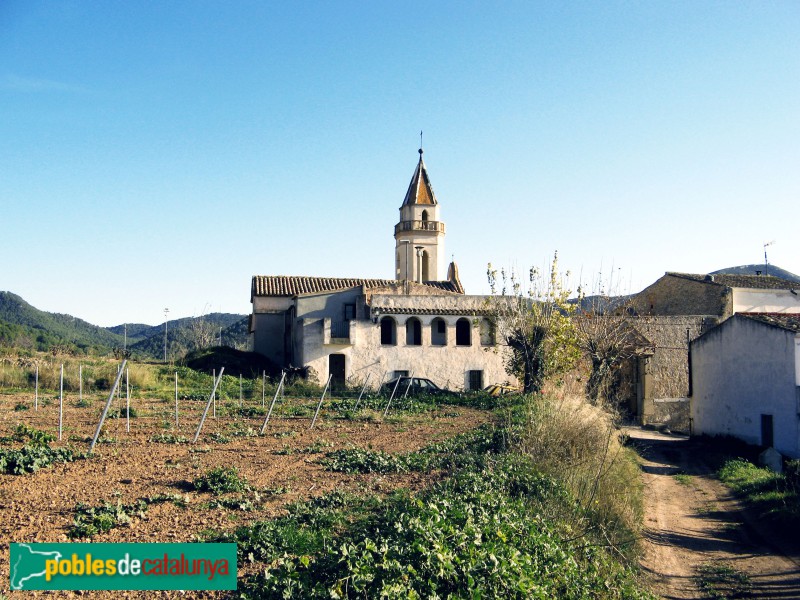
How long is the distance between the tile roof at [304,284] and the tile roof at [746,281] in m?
13.5

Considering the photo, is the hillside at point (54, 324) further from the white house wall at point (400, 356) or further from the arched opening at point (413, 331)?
the arched opening at point (413, 331)

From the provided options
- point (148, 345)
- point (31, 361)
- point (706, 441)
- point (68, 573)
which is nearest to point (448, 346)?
point (706, 441)

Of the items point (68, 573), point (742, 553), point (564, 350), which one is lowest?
point (742, 553)

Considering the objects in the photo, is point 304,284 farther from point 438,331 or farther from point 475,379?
point 475,379

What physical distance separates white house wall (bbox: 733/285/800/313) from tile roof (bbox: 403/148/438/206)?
65.6 feet

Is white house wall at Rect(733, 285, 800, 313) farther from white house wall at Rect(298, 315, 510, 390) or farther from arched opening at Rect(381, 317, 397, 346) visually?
arched opening at Rect(381, 317, 397, 346)

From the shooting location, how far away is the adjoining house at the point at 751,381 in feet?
72.3

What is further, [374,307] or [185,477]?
[374,307]

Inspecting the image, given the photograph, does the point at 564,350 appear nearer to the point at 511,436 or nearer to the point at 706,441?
the point at 706,441

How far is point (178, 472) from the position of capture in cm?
1080

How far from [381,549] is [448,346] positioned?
95.5 ft

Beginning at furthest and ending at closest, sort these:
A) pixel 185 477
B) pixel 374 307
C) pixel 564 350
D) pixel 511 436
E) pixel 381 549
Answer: pixel 374 307
pixel 564 350
pixel 511 436
pixel 185 477
pixel 381 549

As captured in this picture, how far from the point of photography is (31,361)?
3225cm

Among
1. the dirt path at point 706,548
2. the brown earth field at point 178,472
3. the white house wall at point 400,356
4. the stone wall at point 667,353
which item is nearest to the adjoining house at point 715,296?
the stone wall at point 667,353
